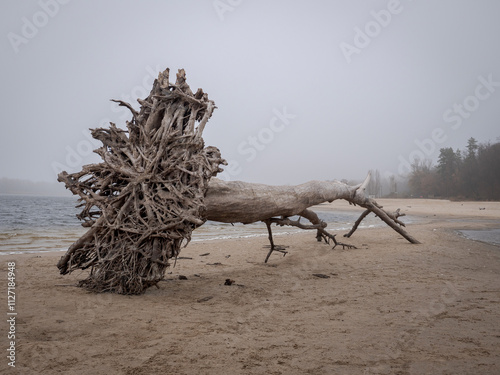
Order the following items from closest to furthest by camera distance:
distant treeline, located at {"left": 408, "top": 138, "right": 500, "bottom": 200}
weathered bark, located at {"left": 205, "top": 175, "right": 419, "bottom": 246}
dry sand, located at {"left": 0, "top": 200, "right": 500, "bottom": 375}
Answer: dry sand, located at {"left": 0, "top": 200, "right": 500, "bottom": 375}
weathered bark, located at {"left": 205, "top": 175, "right": 419, "bottom": 246}
distant treeline, located at {"left": 408, "top": 138, "right": 500, "bottom": 200}

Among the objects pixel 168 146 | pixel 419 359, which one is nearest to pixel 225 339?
pixel 419 359

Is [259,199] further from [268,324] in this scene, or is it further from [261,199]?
[268,324]

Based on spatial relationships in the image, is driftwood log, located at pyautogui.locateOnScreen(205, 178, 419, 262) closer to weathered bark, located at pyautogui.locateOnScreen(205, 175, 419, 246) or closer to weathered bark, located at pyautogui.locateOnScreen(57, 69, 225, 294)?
weathered bark, located at pyautogui.locateOnScreen(205, 175, 419, 246)

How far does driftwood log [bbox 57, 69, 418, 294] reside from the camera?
4.71m

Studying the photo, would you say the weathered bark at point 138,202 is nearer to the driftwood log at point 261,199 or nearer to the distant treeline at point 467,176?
the driftwood log at point 261,199

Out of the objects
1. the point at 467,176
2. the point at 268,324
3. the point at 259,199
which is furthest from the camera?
the point at 467,176

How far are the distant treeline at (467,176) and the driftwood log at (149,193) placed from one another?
4484 centimetres

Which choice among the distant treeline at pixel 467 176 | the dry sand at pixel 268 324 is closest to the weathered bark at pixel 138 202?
the dry sand at pixel 268 324

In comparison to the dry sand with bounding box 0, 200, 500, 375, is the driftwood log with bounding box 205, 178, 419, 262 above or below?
above

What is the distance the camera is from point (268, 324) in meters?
3.70

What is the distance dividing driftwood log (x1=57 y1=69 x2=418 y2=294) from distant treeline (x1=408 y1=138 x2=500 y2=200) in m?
44.8

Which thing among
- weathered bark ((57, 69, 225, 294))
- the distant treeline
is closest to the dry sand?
weathered bark ((57, 69, 225, 294))

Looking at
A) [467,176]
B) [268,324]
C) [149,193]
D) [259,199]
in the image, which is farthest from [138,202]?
[467,176]

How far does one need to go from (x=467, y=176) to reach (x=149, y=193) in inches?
1937
